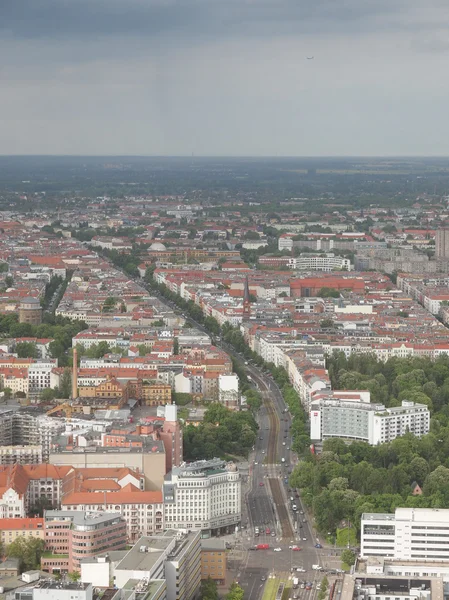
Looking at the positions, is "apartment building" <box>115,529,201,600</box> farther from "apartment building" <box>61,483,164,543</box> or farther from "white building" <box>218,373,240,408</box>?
"white building" <box>218,373,240,408</box>

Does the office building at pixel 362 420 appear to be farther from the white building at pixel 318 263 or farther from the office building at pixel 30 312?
the white building at pixel 318 263

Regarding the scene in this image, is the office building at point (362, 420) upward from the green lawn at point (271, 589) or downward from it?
upward

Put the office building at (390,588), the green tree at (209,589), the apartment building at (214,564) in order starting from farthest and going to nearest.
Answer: the apartment building at (214,564)
the green tree at (209,589)
the office building at (390,588)

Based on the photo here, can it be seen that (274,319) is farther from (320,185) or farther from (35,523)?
(320,185)

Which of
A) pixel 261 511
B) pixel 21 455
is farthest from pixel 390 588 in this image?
pixel 21 455

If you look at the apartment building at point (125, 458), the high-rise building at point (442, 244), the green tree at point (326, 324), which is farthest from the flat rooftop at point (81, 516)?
the high-rise building at point (442, 244)

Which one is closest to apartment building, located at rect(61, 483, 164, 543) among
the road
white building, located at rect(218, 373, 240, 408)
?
the road

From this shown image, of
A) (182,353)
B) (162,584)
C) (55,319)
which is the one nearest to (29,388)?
(182,353)

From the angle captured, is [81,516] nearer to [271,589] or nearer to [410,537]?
[271,589]
